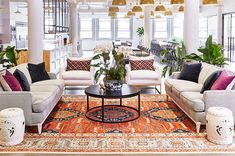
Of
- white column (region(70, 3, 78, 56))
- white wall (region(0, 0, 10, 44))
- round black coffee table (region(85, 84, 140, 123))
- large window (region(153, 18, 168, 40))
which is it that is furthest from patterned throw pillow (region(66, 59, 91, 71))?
large window (region(153, 18, 168, 40))

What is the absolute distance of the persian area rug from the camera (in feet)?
13.8

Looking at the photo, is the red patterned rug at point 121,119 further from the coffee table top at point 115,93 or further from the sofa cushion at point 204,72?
the sofa cushion at point 204,72

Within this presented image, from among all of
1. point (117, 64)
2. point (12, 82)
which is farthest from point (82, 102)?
point (12, 82)

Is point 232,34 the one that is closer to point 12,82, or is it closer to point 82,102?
point 82,102

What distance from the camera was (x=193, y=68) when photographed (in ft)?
22.1

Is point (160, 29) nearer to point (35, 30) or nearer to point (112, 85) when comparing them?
point (35, 30)

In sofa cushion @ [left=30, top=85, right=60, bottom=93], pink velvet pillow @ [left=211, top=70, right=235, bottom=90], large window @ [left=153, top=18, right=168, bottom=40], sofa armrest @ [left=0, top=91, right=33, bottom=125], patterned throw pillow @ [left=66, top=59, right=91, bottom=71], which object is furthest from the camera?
large window @ [left=153, top=18, right=168, bottom=40]

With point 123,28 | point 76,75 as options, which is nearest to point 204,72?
point 76,75

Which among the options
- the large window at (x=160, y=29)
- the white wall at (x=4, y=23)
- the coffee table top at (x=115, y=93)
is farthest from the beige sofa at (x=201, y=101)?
the large window at (x=160, y=29)

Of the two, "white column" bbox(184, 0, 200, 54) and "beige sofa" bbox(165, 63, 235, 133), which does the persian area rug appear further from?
"white column" bbox(184, 0, 200, 54)

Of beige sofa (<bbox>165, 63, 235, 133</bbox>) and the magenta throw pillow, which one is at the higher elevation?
the magenta throw pillow

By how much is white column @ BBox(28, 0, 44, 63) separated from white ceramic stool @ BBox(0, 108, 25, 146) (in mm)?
4088

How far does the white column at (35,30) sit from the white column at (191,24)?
3.99m

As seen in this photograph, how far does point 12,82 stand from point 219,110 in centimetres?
322
